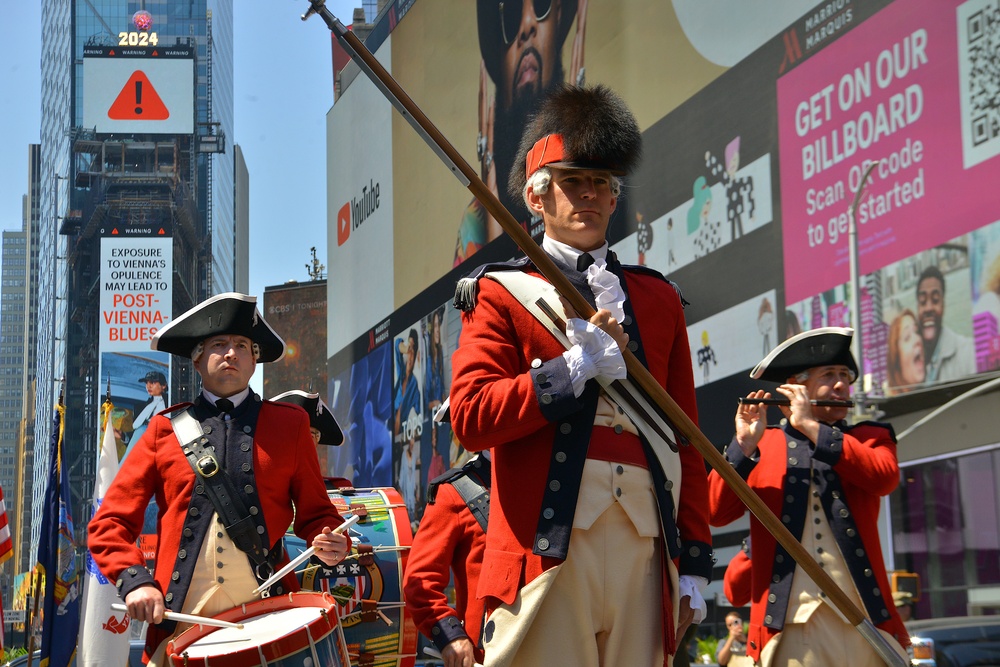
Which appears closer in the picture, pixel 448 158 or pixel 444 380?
pixel 448 158

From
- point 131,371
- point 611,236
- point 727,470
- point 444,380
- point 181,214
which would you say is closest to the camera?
point 727,470

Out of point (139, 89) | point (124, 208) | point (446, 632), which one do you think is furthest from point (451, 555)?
point (124, 208)

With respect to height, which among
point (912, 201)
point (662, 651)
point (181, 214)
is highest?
point (181, 214)

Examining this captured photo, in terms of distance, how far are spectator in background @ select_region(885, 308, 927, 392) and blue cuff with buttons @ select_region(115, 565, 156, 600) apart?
13836 mm

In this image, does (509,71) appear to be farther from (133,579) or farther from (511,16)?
(133,579)

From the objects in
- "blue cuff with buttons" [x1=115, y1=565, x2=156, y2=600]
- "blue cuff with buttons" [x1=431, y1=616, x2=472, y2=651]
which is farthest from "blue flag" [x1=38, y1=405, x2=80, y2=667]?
"blue cuff with buttons" [x1=431, y1=616, x2=472, y2=651]

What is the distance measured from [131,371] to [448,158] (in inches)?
2188

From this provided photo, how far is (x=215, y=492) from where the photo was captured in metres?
5.49

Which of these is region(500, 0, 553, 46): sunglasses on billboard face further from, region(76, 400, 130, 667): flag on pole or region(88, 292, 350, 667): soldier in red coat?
region(88, 292, 350, 667): soldier in red coat

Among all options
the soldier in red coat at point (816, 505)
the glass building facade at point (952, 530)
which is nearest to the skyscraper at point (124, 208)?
the glass building facade at point (952, 530)

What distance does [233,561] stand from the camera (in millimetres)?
5430

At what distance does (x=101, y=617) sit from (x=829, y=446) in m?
6.71

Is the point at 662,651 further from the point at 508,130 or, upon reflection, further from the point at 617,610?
the point at 508,130

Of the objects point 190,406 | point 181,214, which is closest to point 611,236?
point 190,406
